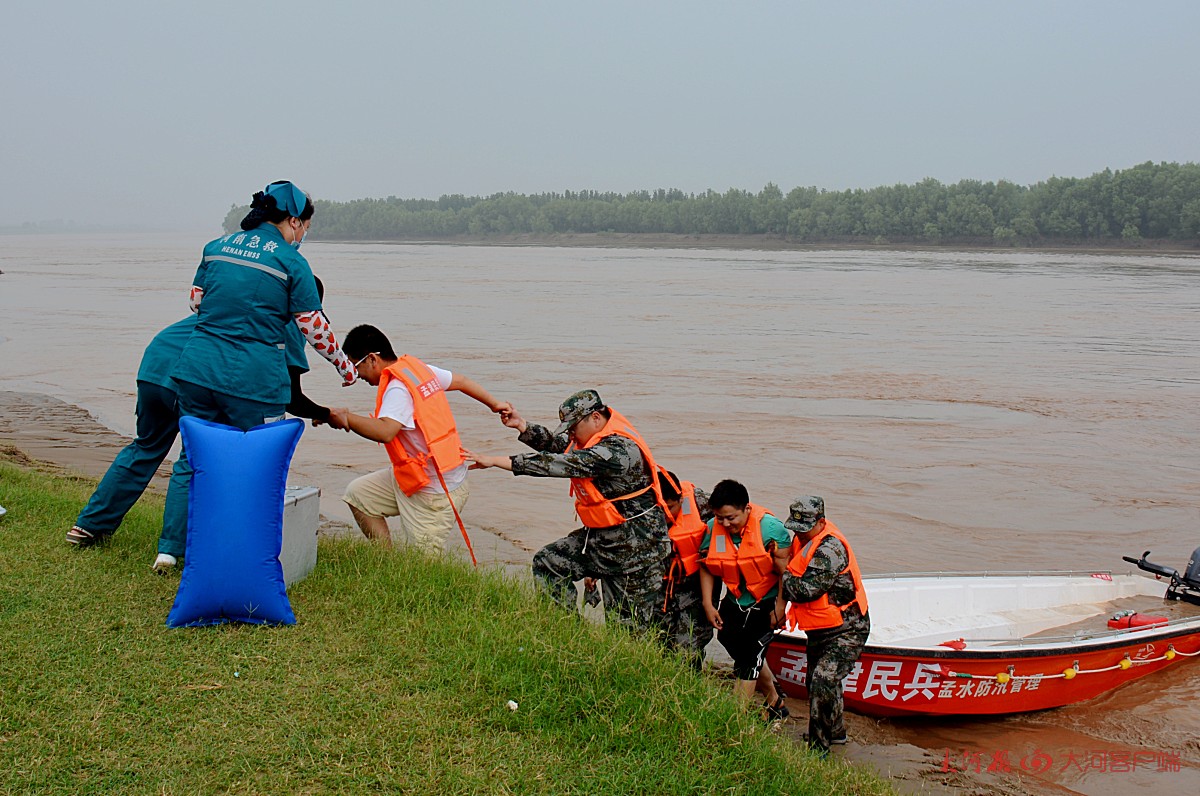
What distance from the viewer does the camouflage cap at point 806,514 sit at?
6230 mm

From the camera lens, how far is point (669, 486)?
6641 mm

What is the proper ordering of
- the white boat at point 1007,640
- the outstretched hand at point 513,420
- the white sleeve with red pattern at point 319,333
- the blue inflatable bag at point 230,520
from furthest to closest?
the white boat at point 1007,640
the outstretched hand at point 513,420
the white sleeve with red pattern at point 319,333
the blue inflatable bag at point 230,520

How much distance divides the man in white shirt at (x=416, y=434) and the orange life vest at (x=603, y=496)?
0.86 meters

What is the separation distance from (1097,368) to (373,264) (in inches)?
2451

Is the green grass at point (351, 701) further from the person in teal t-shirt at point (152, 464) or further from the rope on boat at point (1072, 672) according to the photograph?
the rope on boat at point (1072, 672)

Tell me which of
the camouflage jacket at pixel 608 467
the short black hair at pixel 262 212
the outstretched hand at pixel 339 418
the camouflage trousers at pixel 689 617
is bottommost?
the camouflage trousers at pixel 689 617

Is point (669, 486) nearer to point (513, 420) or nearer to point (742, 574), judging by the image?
point (742, 574)

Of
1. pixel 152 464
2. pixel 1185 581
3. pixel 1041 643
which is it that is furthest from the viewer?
pixel 1185 581

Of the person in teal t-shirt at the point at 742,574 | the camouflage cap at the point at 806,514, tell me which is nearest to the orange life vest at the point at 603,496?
the person in teal t-shirt at the point at 742,574

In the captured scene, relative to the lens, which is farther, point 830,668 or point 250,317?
point 830,668

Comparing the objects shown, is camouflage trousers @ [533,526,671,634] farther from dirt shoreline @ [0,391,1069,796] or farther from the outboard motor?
the outboard motor

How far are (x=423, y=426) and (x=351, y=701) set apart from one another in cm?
218

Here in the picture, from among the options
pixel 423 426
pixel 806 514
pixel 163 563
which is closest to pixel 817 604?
→ pixel 806 514

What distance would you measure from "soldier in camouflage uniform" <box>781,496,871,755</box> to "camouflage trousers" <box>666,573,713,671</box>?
1.98 feet
